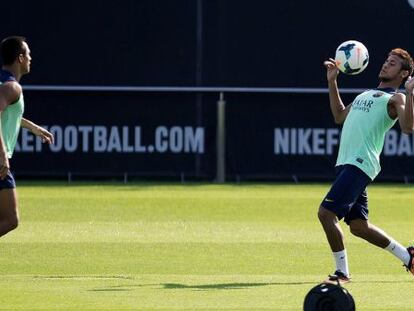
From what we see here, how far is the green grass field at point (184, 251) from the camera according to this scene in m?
11.9

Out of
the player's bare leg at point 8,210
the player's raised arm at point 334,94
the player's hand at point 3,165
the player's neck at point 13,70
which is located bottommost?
the player's bare leg at point 8,210

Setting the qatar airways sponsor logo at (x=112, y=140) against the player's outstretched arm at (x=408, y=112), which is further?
the qatar airways sponsor logo at (x=112, y=140)

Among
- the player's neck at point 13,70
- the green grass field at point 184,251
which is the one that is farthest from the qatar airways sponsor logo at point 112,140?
the player's neck at point 13,70

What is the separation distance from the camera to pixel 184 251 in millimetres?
15406

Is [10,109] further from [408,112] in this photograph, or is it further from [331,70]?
[408,112]

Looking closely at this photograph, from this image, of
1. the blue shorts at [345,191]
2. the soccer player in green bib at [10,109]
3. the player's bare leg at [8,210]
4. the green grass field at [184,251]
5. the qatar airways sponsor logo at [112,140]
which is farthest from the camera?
the qatar airways sponsor logo at [112,140]

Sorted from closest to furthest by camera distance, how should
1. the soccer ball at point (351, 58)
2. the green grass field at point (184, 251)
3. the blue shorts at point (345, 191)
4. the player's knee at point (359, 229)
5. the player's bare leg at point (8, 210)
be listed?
the green grass field at point (184, 251)
the player's bare leg at point (8, 210)
the blue shorts at point (345, 191)
the player's knee at point (359, 229)
the soccer ball at point (351, 58)

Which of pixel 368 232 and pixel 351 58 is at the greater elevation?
pixel 351 58

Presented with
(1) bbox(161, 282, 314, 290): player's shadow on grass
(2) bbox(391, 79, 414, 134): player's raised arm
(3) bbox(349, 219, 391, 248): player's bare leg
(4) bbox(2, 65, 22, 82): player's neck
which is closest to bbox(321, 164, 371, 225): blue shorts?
(3) bbox(349, 219, 391, 248): player's bare leg

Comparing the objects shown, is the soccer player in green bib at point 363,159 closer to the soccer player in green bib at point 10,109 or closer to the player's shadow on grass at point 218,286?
the player's shadow on grass at point 218,286

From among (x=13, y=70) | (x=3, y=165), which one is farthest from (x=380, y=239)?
(x=13, y=70)

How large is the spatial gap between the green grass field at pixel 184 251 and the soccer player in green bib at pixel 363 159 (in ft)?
1.39

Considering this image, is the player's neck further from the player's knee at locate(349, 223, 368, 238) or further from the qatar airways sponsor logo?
the qatar airways sponsor logo

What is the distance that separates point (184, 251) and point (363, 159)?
353 centimetres
